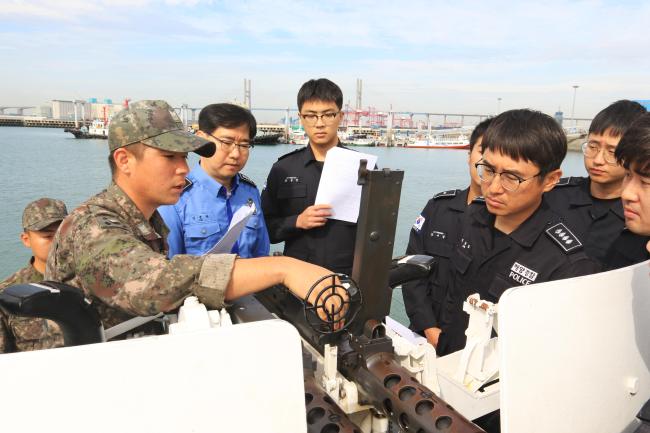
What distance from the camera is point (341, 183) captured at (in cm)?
245

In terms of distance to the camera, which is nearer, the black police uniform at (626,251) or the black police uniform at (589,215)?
the black police uniform at (626,251)

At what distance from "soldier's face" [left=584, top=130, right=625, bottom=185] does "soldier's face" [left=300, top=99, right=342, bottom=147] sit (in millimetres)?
1593

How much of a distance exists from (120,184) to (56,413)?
0.92 m

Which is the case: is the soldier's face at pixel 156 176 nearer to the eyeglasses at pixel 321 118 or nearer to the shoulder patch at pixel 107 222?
the shoulder patch at pixel 107 222

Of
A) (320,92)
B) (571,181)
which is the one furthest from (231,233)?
(571,181)

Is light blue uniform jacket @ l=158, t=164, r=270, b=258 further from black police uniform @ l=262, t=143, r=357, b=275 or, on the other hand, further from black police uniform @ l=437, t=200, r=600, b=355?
black police uniform @ l=437, t=200, r=600, b=355

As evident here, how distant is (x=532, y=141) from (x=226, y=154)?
157 cm

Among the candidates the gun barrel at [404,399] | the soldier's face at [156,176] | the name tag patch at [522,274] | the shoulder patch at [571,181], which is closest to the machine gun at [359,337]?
the gun barrel at [404,399]

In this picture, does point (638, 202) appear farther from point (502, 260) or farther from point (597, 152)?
point (597, 152)

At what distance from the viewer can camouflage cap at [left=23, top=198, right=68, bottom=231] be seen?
2781 millimetres

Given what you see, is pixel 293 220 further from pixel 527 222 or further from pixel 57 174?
pixel 57 174

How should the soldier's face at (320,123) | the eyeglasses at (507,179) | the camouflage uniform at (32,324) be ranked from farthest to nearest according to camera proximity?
1. the soldier's face at (320,123)
2. the eyeglasses at (507,179)
3. the camouflage uniform at (32,324)

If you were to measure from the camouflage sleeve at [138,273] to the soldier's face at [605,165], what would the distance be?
7.61 feet

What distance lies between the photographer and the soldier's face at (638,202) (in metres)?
1.39
